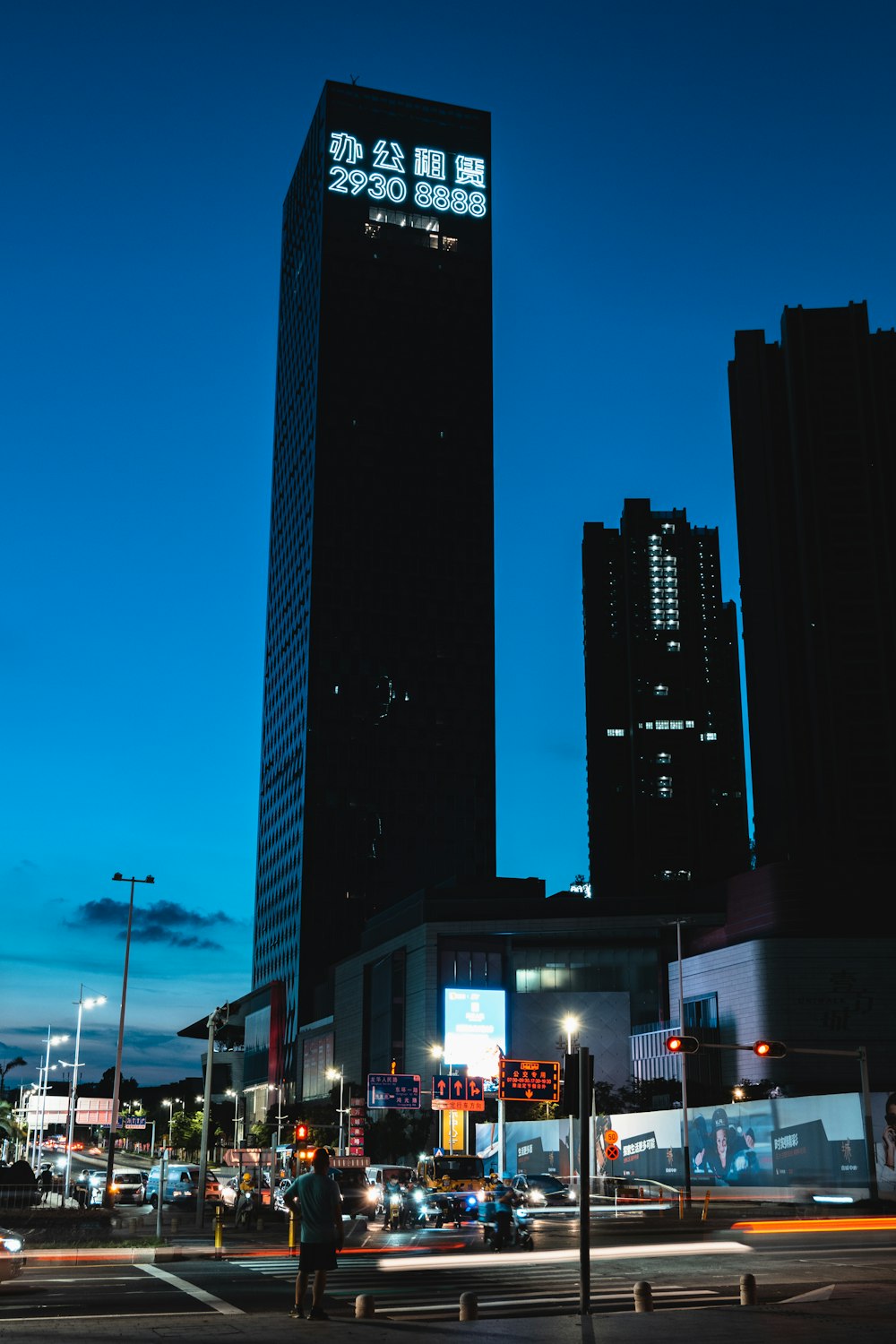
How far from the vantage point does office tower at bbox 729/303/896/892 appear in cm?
18925

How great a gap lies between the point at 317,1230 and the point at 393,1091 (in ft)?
259

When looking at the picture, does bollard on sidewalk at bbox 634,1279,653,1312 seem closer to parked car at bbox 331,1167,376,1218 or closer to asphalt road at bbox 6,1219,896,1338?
asphalt road at bbox 6,1219,896,1338

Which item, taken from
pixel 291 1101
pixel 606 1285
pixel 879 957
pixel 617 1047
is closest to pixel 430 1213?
pixel 606 1285

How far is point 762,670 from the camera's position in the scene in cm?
19712

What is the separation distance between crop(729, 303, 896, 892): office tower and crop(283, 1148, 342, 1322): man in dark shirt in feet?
581

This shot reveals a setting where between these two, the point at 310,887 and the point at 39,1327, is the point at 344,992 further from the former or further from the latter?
the point at 39,1327

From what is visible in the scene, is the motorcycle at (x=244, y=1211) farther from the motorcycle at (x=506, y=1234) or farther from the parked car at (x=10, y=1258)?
the parked car at (x=10, y=1258)

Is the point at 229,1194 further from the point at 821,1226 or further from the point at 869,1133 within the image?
the point at 821,1226

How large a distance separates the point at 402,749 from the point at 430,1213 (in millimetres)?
150715

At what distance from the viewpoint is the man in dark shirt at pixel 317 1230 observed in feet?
53.3

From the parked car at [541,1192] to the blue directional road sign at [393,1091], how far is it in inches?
1488

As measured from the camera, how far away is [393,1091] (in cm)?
9212

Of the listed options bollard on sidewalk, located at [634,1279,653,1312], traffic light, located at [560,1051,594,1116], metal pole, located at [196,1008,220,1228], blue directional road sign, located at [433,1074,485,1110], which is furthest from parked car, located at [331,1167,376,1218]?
blue directional road sign, located at [433,1074,485,1110]

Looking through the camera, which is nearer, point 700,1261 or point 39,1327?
point 39,1327
